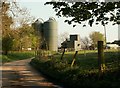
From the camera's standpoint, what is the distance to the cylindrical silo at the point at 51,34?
96.2 metres

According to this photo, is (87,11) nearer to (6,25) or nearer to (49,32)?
(6,25)

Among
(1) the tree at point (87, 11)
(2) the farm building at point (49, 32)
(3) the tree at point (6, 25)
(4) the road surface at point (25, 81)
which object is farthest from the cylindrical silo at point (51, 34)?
(1) the tree at point (87, 11)

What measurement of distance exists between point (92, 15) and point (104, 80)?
2.95 meters

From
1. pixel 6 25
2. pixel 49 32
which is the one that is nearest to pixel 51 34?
pixel 49 32

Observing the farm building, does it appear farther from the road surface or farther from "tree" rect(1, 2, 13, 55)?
the road surface

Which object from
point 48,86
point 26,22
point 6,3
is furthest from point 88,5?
point 26,22

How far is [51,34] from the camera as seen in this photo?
100375 millimetres

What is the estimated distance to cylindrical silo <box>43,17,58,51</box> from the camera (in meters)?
96.2

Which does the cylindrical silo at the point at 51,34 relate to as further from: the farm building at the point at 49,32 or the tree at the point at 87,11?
the tree at the point at 87,11

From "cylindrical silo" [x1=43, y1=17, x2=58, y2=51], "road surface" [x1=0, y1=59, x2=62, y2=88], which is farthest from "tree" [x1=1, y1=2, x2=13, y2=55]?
"cylindrical silo" [x1=43, y1=17, x2=58, y2=51]

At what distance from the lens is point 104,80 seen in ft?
43.8

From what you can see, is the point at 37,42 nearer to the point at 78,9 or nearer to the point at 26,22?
the point at 26,22

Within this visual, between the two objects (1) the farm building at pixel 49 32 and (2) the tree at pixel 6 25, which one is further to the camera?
(1) the farm building at pixel 49 32

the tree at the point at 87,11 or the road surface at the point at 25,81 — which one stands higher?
the tree at the point at 87,11
